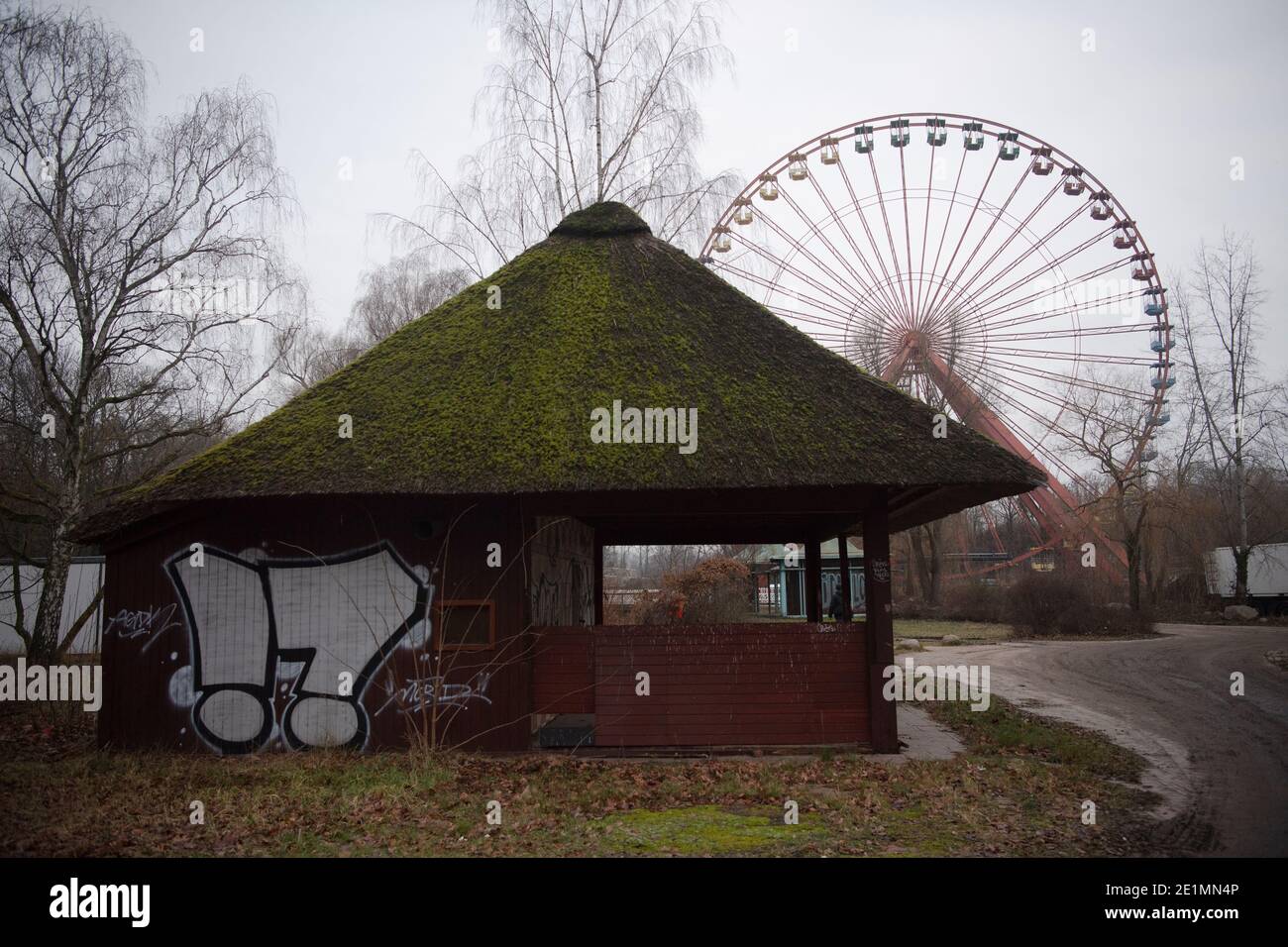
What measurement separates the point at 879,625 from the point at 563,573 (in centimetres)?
531

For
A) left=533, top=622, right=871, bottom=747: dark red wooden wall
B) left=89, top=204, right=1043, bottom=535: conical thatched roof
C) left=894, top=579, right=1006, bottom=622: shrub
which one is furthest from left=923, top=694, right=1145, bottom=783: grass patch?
left=894, top=579, right=1006, bottom=622: shrub

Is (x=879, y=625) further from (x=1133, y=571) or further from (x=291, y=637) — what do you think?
(x=1133, y=571)

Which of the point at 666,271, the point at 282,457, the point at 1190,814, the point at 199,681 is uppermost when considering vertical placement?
the point at 666,271

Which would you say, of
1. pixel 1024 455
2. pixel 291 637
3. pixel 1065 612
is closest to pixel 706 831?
pixel 291 637

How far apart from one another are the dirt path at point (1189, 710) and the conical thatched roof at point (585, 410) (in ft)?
11.2

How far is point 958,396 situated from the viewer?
90.6ft

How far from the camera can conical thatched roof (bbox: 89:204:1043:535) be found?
9.67 metres

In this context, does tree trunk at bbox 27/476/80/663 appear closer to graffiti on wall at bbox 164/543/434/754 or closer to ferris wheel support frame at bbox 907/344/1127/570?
graffiti on wall at bbox 164/543/434/754

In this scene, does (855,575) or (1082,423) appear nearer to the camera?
(1082,423)

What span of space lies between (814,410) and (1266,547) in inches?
1164

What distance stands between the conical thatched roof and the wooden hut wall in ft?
2.22

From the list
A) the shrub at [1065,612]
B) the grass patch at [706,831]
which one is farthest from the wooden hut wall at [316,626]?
the shrub at [1065,612]
